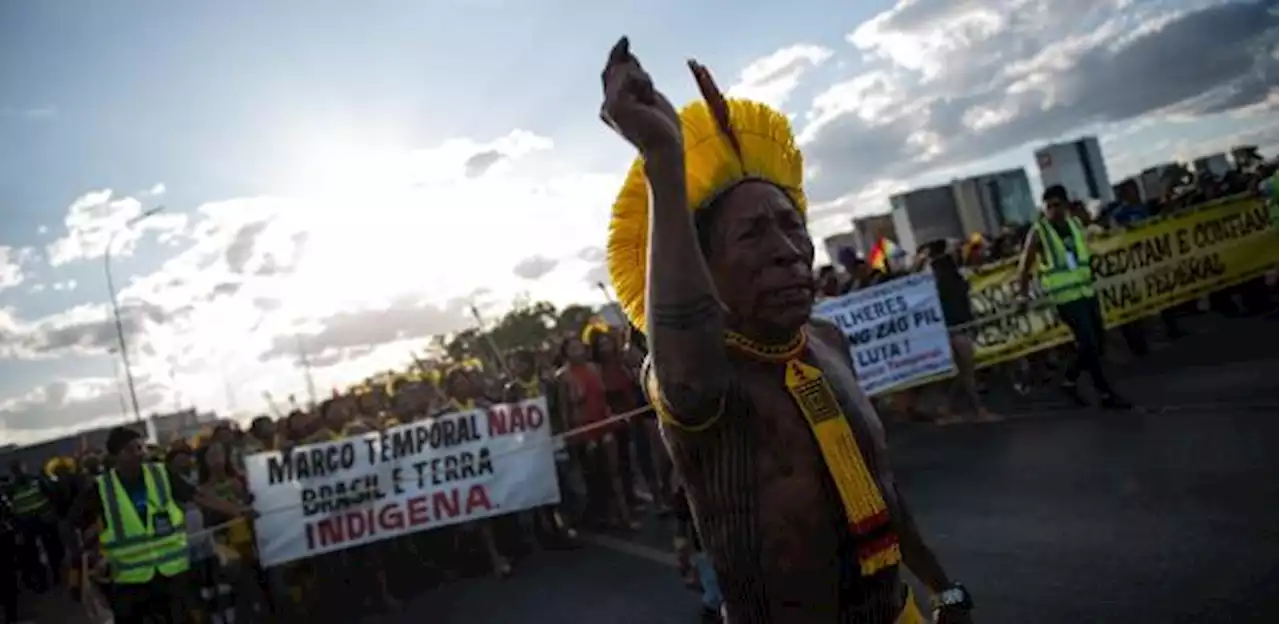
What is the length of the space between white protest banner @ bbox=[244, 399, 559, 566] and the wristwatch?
296 inches

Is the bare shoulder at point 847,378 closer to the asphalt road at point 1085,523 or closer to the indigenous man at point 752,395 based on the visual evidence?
the indigenous man at point 752,395

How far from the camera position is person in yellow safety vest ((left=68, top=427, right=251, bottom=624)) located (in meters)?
6.69

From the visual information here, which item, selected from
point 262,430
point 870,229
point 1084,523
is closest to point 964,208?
point 870,229

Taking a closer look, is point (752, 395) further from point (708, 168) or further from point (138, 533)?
point (138, 533)

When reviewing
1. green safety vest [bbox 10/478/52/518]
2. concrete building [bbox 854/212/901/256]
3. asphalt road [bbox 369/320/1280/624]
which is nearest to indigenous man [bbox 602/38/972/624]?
asphalt road [bbox 369/320/1280/624]

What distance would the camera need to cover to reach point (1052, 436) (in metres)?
8.00

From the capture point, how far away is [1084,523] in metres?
5.39

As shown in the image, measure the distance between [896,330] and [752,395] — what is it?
9101 millimetres

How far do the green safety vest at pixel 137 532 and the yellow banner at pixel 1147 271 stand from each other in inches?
335

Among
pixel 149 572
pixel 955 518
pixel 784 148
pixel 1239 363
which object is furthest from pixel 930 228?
pixel 784 148

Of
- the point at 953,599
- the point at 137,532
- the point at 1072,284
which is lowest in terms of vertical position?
the point at 953,599

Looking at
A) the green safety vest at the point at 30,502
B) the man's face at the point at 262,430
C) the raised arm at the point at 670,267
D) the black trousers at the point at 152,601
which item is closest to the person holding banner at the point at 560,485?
the man's face at the point at 262,430

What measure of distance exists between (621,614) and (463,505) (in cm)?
351

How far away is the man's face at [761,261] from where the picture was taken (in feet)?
5.35
